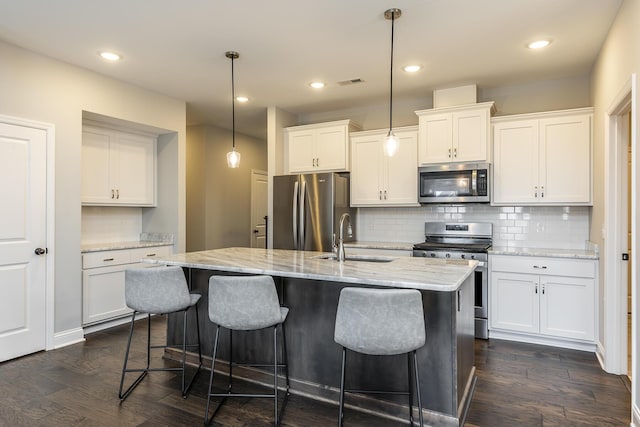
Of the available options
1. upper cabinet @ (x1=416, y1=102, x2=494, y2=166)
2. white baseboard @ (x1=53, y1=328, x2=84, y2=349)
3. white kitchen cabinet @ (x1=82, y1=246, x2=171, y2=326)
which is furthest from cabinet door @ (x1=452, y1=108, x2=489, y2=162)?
white baseboard @ (x1=53, y1=328, x2=84, y2=349)

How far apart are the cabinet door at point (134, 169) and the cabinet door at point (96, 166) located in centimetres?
9

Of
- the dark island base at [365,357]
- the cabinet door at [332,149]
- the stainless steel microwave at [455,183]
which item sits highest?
the cabinet door at [332,149]

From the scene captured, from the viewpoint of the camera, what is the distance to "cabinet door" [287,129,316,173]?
515cm

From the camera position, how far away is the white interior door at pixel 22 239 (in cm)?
331

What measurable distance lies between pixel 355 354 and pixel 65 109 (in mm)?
3511

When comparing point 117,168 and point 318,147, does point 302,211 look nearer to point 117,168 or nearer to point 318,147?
point 318,147

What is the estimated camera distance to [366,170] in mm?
4918

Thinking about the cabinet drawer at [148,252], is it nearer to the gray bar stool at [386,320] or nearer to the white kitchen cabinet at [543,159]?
the gray bar stool at [386,320]

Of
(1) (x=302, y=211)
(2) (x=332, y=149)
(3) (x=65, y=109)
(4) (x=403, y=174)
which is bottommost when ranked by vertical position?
(1) (x=302, y=211)

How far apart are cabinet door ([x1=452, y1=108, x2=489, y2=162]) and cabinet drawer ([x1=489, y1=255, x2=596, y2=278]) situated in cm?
108

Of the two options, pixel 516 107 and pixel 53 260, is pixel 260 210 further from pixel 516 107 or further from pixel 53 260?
pixel 516 107

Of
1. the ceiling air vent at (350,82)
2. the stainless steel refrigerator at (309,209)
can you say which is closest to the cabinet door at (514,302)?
the stainless steel refrigerator at (309,209)

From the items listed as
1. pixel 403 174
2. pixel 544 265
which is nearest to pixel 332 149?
pixel 403 174

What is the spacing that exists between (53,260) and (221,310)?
2.25 meters
